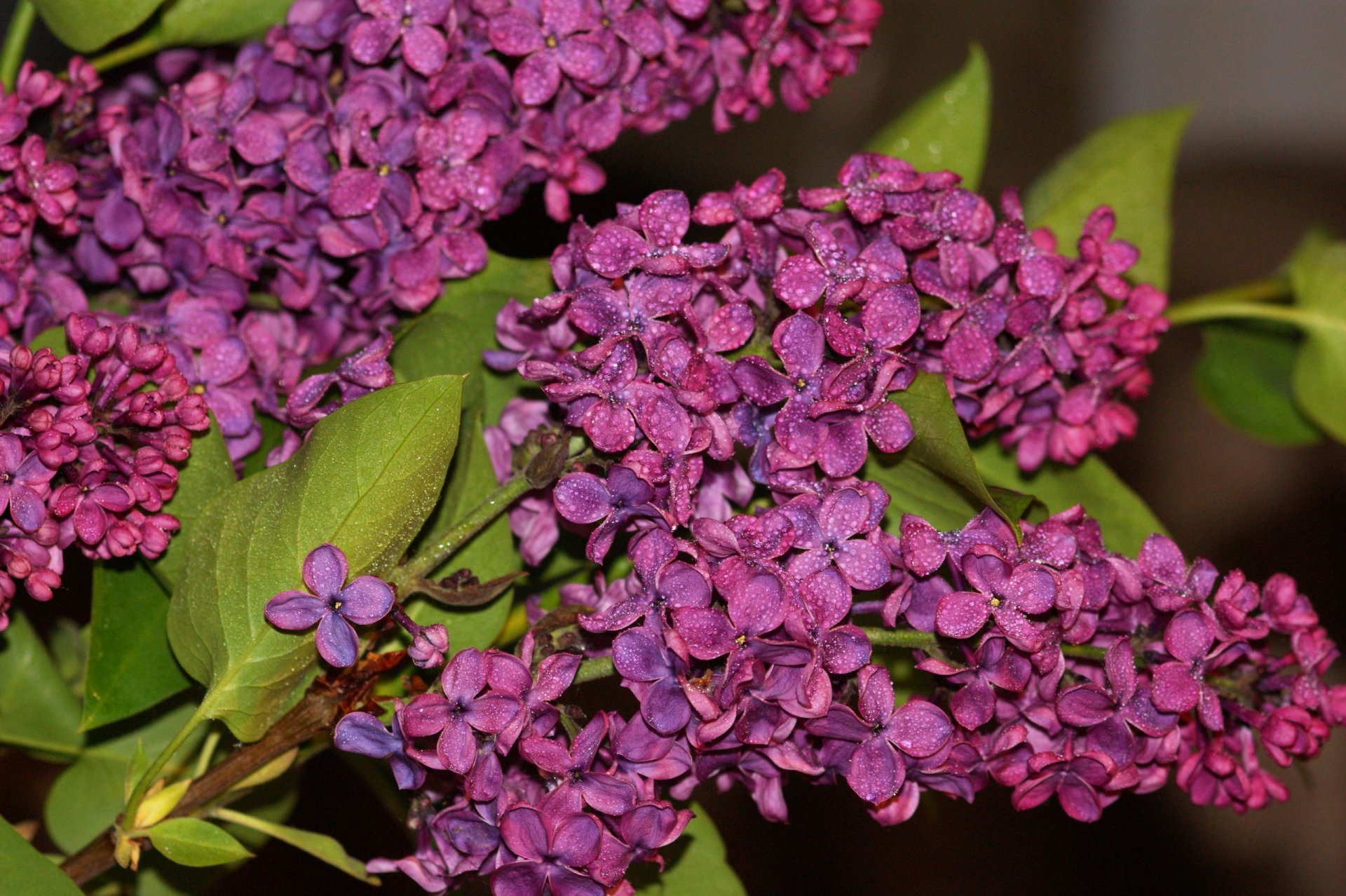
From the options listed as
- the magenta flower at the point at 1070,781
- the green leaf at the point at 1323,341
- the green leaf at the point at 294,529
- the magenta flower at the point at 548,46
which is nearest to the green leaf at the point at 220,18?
the magenta flower at the point at 548,46

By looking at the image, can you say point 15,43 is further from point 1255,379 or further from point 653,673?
point 1255,379

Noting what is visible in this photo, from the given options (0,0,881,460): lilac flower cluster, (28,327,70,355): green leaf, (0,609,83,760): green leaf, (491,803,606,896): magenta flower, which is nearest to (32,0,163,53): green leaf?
(0,0,881,460): lilac flower cluster

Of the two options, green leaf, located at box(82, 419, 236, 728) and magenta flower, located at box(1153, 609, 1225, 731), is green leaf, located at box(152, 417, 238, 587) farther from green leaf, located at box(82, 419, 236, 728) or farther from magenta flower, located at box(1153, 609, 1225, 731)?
magenta flower, located at box(1153, 609, 1225, 731)

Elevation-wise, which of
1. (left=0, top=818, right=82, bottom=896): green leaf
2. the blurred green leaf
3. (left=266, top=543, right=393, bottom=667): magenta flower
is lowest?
(left=0, top=818, right=82, bottom=896): green leaf

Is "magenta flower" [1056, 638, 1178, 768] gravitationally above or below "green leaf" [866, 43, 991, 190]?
below

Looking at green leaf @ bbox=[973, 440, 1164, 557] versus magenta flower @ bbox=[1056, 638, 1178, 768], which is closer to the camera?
magenta flower @ bbox=[1056, 638, 1178, 768]

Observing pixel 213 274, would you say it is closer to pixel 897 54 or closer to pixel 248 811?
pixel 248 811
